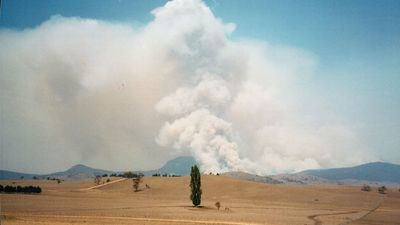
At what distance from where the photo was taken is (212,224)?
45.6 m

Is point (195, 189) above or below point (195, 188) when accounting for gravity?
below

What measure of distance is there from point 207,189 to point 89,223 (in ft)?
281

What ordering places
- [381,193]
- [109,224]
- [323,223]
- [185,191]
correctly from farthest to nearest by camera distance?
[381,193]
[185,191]
[323,223]
[109,224]

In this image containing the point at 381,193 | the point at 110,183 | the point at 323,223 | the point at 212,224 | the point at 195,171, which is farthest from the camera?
the point at 110,183

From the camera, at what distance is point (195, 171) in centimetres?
7788

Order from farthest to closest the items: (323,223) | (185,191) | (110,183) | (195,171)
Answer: (110,183), (185,191), (195,171), (323,223)

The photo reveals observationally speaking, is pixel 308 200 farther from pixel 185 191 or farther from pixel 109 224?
pixel 109 224

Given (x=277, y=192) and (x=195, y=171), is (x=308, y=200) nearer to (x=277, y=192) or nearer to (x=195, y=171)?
(x=277, y=192)

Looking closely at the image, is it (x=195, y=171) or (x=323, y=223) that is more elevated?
(x=195, y=171)

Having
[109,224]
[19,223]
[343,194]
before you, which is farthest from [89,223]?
[343,194]

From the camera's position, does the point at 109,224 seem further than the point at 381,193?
No

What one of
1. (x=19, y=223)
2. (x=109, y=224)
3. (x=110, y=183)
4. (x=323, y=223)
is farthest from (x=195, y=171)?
(x=110, y=183)

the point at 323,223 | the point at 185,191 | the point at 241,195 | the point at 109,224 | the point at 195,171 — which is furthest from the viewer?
the point at 185,191

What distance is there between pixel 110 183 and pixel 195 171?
76686mm
